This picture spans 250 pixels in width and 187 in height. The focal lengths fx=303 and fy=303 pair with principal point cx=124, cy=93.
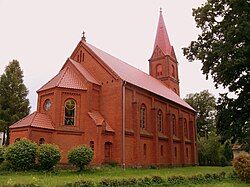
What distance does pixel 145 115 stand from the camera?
3281 cm

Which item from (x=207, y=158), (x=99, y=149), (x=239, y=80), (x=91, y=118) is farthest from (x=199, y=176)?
(x=207, y=158)

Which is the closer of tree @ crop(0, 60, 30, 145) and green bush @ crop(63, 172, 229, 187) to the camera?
green bush @ crop(63, 172, 229, 187)

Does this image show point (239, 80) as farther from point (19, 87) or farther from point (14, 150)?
point (19, 87)

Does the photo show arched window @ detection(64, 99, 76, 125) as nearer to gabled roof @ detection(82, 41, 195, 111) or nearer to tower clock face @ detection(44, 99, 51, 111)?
tower clock face @ detection(44, 99, 51, 111)

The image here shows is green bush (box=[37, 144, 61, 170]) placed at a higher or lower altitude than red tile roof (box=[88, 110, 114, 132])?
lower

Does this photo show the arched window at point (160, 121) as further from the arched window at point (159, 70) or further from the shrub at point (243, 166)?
the shrub at point (243, 166)

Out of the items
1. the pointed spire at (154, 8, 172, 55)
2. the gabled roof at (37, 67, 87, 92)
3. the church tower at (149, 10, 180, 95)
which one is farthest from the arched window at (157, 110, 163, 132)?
the pointed spire at (154, 8, 172, 55)

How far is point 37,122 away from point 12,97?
16.6m

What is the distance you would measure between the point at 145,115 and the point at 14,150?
15192 mm

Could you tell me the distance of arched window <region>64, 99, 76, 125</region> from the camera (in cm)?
2795

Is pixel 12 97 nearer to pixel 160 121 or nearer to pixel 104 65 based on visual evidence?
pixel 104 65

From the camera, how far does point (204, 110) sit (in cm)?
6500

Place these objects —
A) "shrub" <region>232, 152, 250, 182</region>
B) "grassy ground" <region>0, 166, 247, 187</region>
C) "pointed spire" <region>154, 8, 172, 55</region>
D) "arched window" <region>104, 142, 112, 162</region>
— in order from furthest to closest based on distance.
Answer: "pointed spire" <region>154, 8, 172, 55</region> → "arched window" <region>104, 142, 112, 162</region> → "shrub" <region>232, 152, 250, 182</region> → "grassy ground" <region>0, 166, 247, 187</region>

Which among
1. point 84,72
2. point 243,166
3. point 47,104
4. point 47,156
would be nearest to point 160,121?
point 84,72
